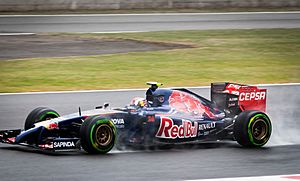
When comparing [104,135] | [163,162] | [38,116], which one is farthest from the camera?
[38,116]

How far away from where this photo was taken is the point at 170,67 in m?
21.1

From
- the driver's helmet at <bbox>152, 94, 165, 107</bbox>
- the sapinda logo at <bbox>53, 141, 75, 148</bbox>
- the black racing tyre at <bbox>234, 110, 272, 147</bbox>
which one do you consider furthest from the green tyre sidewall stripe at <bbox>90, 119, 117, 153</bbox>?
the black racing tyre at <bbox>234, 110, 272, 147</bbox>

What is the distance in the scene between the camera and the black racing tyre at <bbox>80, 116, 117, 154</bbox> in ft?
34.0

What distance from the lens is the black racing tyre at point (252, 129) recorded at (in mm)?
11445

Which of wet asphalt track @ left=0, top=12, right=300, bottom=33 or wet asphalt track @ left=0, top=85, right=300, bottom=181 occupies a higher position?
wet asphalt track @ left=0, top=12, right=300, bottom=33

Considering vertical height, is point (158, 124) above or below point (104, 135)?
above

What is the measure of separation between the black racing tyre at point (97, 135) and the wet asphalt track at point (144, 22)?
1694 centimetres

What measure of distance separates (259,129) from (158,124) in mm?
1545

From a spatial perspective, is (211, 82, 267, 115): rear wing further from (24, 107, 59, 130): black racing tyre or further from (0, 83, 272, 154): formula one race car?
(24, 107, 59, 130): black racing tyre

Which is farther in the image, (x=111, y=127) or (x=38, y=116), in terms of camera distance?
(x=38, y=116)

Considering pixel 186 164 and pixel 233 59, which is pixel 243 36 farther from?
pixel 186 164

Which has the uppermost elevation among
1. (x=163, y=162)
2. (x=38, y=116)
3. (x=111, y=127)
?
(x=38, y=116)

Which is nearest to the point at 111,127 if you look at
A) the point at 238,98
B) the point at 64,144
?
the point at 64,144

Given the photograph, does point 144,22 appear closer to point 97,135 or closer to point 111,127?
point 111,127
